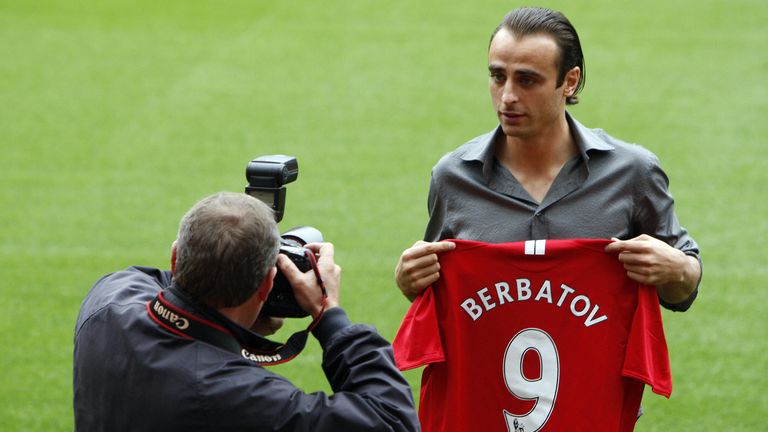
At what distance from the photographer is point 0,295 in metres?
6.94

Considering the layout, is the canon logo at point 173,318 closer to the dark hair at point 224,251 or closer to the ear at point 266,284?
the dark hair at point 224,251

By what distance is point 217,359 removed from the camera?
231cm

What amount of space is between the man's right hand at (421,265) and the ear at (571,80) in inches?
20.7

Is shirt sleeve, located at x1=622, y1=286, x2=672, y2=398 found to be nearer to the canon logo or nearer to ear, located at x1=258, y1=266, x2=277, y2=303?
ear, located at x1=258, y1=266, x2=277, y2=303

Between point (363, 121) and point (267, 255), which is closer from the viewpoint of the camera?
point (267, 255)

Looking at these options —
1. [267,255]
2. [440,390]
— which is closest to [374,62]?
[440,390]

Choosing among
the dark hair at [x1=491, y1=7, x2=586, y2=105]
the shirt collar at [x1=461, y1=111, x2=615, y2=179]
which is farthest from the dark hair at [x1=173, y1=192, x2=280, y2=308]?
the dark hair at [x1=491, y1=7, x2=586, y2=105]

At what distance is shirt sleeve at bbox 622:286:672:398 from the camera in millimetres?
3053

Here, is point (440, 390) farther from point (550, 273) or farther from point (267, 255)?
point (267, 255)

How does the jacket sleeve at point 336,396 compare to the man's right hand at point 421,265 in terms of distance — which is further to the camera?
the man's right hand at point 421,265

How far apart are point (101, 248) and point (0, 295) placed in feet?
3.06

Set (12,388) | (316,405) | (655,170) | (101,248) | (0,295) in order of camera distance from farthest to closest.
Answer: (101,248) → (0,295) → (12,388) → (655,170) → (316,405)

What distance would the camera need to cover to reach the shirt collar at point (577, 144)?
3049 mm

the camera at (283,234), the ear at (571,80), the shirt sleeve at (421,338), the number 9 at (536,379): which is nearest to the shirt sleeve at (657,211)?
the ear at (571,80)
